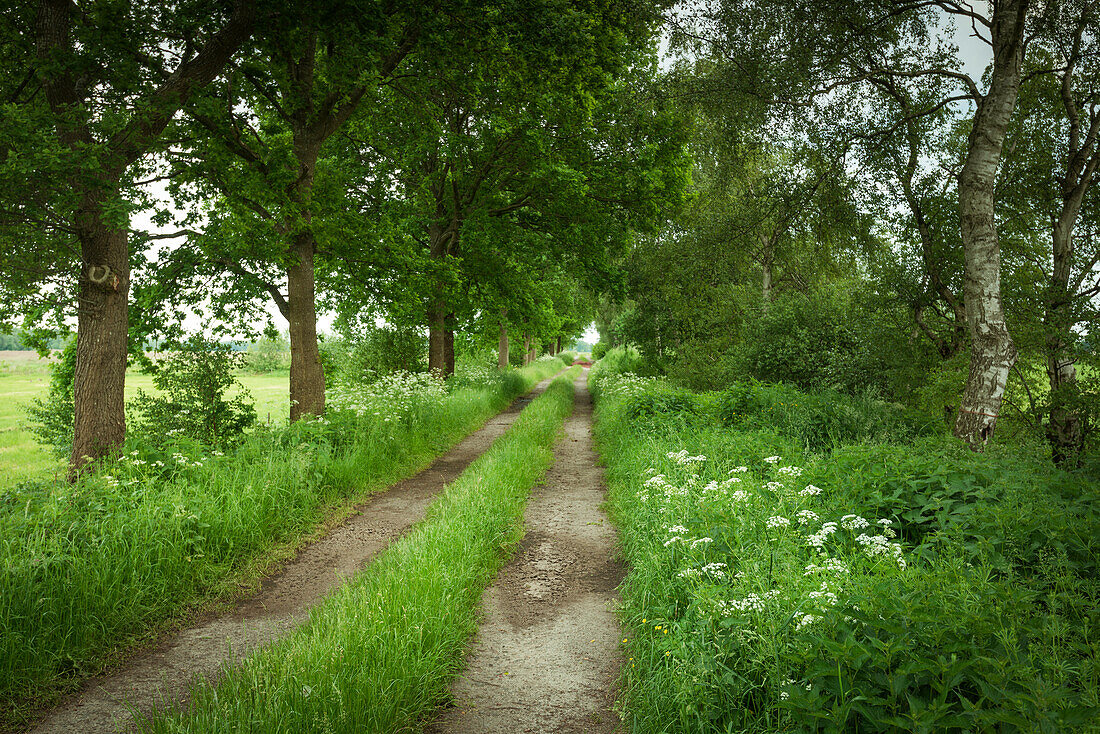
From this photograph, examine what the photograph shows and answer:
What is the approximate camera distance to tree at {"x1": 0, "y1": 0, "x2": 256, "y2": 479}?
6363 mm

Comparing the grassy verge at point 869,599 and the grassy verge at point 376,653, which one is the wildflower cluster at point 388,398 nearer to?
the grassy verge at point 376,653

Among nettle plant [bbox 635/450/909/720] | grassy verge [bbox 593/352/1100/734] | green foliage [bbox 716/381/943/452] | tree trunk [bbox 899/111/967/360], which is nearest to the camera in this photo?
grassy verge [bbox 593/352/1100/734]

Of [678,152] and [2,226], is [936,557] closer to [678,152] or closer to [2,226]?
[2,226]

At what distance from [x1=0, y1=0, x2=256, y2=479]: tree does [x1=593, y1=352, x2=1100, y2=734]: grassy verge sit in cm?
726

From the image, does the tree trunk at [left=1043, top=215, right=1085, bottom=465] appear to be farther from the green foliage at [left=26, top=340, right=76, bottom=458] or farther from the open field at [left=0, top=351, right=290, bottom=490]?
the green foliage at [left=26, top=340, right=76, bottom=458]

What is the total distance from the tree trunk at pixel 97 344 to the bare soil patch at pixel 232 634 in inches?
130

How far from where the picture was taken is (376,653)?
3627 mm

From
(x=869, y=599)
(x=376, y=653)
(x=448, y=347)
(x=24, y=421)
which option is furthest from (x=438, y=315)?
(x=869, y=599)

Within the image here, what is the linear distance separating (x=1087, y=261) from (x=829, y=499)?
1116cm

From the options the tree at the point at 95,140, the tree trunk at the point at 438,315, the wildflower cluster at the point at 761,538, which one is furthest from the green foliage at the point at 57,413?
the wildflower cluster at the point at 761,538

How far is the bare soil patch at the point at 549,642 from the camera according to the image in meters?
3.51

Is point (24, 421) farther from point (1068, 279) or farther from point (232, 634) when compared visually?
point (1068, 279)

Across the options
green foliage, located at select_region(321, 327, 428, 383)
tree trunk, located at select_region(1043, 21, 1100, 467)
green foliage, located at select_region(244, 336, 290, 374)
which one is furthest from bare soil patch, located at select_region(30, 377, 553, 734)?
green foliage, located at select_region(321, 327, 428, 383)

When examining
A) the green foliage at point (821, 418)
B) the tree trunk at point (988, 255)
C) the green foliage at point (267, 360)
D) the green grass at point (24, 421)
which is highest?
the tree trunk at point (988, 255)
